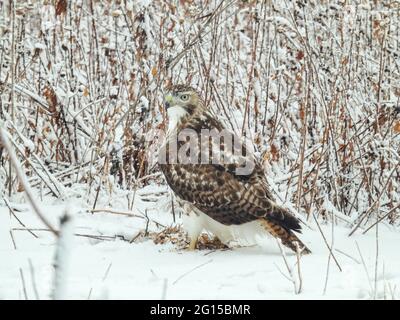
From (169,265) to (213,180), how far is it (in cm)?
55

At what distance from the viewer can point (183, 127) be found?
3.97m

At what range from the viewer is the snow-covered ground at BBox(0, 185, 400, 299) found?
2844mm

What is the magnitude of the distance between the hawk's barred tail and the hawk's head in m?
0.77

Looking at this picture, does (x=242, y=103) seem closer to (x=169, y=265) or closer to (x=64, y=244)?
(x=169, y=265)

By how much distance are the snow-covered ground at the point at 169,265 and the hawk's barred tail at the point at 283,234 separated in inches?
3.0

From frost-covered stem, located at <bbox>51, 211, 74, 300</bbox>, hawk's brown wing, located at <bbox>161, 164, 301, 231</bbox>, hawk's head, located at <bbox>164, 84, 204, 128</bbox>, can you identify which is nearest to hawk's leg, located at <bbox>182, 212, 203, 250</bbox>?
hawk's brown wing, located at <bbox>161, 164, 301, 231</bbox>

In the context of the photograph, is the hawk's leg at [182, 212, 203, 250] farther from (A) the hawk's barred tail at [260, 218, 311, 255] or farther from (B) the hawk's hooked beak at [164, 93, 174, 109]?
(B) the hawk's hooked beak at [164, 93, 174, 109]

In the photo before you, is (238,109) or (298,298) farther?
(238,109)

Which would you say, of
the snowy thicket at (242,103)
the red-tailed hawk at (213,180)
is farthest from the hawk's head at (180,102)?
the snowy thicket at (242,103)

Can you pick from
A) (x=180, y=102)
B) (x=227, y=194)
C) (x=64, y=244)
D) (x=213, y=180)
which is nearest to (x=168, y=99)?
(x=180, y=102)

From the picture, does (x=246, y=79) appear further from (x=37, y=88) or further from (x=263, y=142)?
(x=37, y=88)

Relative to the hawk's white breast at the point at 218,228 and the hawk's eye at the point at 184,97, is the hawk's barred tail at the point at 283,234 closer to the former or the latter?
the hawk's white breast at the point at 218,228

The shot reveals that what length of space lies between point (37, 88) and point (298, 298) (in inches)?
132
